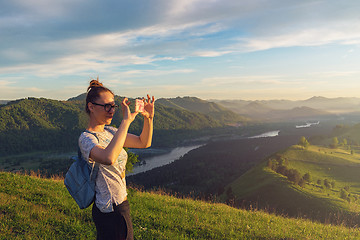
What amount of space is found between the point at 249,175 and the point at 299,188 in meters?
25.7

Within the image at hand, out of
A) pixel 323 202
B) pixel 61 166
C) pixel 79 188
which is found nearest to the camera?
pixel 79 188

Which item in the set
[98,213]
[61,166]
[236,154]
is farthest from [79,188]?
[236,154]

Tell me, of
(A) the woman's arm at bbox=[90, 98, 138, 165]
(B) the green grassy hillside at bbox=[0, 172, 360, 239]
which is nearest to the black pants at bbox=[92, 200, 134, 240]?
(A) the woman's arm at bbox=[90, 98, 138, 165]

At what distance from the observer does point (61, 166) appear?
13775cm

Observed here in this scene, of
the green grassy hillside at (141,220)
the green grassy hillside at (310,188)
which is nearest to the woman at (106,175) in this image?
the green grassy hillside at (141,220)

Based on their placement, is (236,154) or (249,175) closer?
(249,175)

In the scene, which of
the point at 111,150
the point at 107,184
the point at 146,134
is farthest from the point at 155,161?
the point at 111,150

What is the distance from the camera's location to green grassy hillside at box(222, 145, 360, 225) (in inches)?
2603

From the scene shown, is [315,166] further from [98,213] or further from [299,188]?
[98,213]

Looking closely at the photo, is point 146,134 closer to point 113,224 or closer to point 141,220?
point 113,224

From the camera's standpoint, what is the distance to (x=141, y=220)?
8680 millimetres

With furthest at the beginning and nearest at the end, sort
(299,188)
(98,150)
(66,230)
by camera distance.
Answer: (299,188) < (66,230) < (98,150)

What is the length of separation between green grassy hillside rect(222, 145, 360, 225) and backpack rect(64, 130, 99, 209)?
59.9 metres

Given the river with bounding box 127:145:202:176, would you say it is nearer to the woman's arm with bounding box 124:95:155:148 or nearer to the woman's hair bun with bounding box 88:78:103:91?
the woman's arm with bounding box 124:95:155:148
